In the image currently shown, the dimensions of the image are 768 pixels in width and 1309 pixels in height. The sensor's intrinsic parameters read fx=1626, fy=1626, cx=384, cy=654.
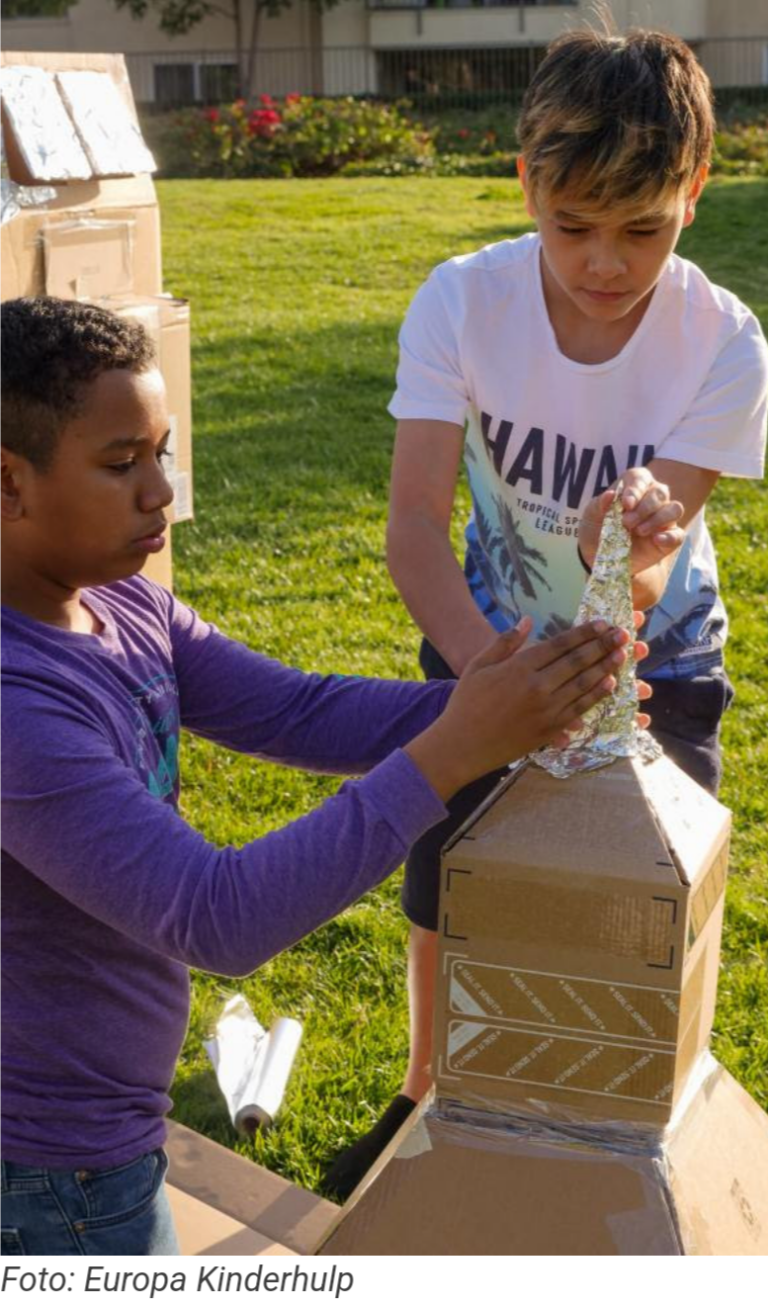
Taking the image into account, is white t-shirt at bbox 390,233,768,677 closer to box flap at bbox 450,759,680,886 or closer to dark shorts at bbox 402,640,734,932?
dark shorts at bbox 402,640,734,932

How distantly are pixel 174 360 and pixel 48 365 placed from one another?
1.86 meters

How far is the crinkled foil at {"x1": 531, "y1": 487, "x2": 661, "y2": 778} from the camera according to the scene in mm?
1419

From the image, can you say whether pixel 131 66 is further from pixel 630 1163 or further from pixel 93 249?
pixel 630 1163

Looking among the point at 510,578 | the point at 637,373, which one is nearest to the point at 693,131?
the point at 637,373

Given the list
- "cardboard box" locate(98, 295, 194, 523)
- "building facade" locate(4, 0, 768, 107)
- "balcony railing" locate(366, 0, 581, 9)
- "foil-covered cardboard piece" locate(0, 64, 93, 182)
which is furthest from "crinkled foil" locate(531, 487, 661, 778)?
"balcony railing" locate(366, 0, 581, 9)

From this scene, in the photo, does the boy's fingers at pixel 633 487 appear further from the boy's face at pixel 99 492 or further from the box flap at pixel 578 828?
the boy's face at pixel 99 492

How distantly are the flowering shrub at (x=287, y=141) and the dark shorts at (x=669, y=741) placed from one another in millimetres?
14154

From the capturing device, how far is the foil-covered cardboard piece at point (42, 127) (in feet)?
9.83

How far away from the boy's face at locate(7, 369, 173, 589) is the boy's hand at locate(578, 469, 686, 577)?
0.44m

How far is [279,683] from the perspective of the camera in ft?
5.99

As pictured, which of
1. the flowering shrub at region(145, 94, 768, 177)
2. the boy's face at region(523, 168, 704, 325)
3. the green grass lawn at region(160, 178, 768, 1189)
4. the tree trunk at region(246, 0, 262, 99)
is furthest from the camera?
the tree trunk at region(246, 0, 262, 99)

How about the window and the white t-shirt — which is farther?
the window

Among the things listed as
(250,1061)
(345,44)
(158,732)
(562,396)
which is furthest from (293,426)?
(345,44)

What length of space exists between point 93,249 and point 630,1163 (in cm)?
239
